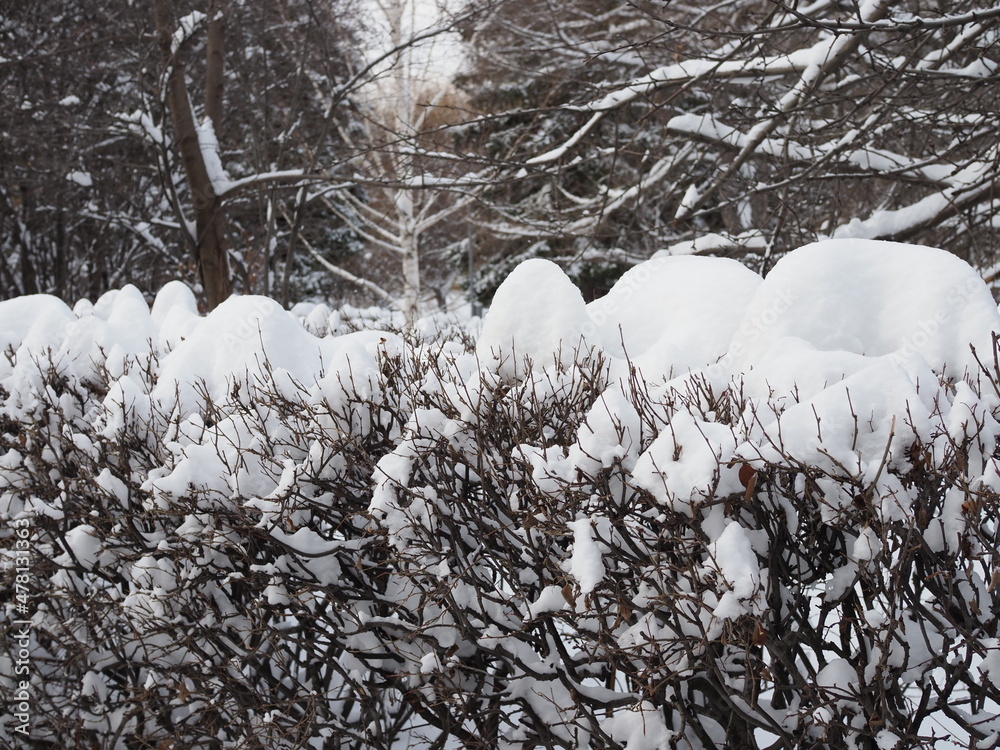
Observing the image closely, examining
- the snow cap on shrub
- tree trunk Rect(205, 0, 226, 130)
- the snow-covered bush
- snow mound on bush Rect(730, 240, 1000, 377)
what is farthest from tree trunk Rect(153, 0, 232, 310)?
snow mound on bush Rect(730, 240, 1000, 377)

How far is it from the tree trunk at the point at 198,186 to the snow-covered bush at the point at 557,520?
5904 mm

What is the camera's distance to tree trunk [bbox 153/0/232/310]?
8531mm

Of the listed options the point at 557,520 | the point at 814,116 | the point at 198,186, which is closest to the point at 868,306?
the point at 557,520

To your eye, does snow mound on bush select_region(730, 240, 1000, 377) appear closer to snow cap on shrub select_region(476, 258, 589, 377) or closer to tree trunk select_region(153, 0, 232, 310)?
snow cap on shrub select_region(476, 258, 589, 377)

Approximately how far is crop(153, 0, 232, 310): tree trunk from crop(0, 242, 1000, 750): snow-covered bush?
590 centimetres

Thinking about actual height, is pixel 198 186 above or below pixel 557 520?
above

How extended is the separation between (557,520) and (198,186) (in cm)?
824

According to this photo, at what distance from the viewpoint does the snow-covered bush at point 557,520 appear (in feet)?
5.27

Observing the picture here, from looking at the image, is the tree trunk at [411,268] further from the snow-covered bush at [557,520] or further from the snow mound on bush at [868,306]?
the snow mound on bush at [868,306]

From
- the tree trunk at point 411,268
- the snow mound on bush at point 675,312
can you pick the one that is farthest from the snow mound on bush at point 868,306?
the tree trunk at point 411,268

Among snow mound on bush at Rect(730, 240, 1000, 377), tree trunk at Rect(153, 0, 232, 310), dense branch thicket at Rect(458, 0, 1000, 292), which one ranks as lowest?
snow mound on bush at Rect(730, 240, 1000, 377)

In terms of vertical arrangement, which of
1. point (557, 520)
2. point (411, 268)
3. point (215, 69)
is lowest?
point (557, 520)

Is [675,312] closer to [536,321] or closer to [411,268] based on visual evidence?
[536,321]

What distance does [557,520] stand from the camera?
181 cm
